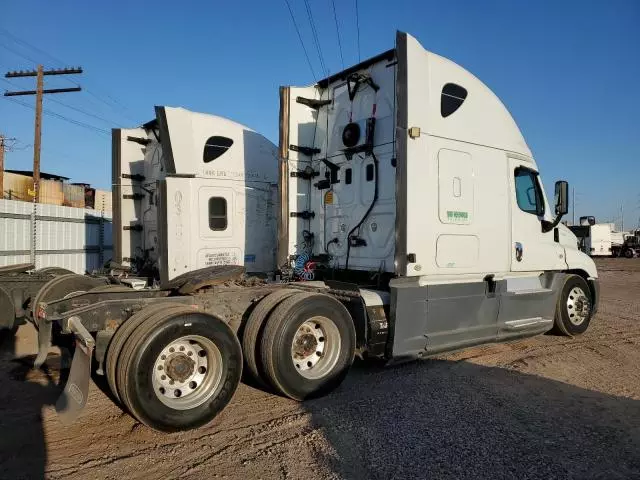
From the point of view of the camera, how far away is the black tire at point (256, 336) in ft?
15.6

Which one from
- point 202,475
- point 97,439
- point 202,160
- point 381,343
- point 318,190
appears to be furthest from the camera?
point 202,160

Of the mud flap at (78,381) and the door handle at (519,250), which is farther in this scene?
the door handle at (519,250)

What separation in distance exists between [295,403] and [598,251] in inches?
1820

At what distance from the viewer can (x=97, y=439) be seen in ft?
12.9

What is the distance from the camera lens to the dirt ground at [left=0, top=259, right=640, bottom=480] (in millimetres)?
3426

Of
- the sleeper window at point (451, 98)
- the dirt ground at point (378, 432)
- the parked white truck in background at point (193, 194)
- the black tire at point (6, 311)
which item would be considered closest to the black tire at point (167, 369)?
the dirt ground at point (378, 432)

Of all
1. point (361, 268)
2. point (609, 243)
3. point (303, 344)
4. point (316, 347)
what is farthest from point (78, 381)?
point (609, 243)

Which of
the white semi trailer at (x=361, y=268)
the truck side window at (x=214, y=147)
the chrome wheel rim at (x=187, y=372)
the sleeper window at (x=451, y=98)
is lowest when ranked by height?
the chrome wheel rim at (x=187, y=372)

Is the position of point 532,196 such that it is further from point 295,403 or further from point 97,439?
point 97,439

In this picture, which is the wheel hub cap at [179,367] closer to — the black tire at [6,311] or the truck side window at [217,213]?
the truck side window at [217,213]

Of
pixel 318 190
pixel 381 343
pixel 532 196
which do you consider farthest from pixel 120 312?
pixel 532 196

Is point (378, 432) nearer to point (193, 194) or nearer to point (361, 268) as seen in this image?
point (361, 268)

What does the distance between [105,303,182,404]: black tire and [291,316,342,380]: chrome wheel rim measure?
1.42 meters

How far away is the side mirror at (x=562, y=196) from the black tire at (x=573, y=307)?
1.33 metres
